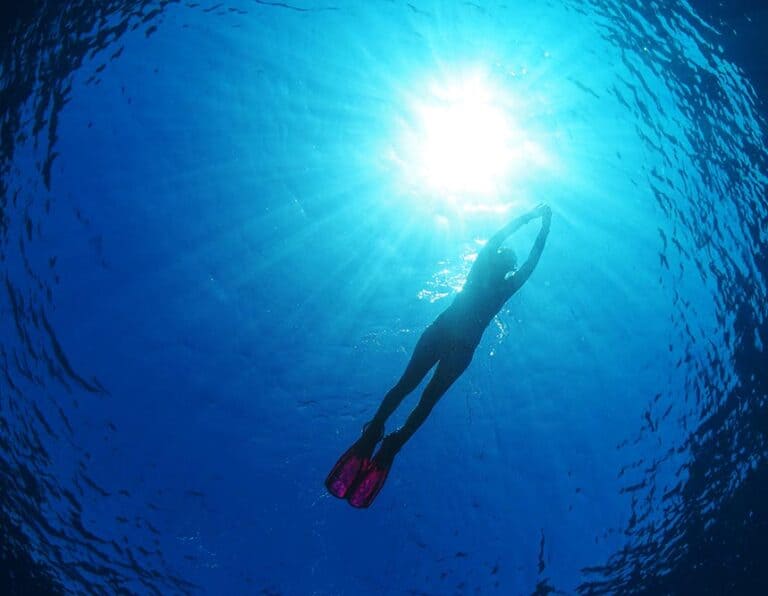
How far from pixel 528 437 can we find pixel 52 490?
44.0ft

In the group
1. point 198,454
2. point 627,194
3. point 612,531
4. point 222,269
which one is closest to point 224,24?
point 222,269

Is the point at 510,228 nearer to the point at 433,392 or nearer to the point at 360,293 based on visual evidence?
the point at 433,392

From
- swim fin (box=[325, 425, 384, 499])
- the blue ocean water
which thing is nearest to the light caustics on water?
the blue ocean water

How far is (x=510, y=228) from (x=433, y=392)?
201 centimetres

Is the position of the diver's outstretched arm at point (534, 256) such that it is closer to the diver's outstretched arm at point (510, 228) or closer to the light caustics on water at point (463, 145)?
the diver's outstretched arm at point (510, 228)

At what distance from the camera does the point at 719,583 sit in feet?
51.2

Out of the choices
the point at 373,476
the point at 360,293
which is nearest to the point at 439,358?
the point at 373,476

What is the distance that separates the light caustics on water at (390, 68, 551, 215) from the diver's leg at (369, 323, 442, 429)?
6237 millimetres

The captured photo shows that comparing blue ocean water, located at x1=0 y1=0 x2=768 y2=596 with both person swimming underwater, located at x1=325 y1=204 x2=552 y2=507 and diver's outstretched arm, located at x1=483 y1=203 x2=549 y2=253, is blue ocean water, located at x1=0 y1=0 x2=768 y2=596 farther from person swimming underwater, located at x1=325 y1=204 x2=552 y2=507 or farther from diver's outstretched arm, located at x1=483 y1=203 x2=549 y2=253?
person swimming underwater, located at x1=325 y1=204 x2=552 y2=507

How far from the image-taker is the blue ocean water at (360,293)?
30.4 ft

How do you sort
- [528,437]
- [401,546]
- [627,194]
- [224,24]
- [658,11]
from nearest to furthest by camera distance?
[658,11] → [224,24] → [627,194] → [528,437] → [401,546]

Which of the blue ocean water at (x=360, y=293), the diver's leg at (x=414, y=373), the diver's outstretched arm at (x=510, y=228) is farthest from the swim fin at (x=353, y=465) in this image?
the blue ocean water at (x=360, y=293)

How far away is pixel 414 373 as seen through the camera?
200 inches

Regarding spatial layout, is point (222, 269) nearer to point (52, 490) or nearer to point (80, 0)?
point (80, 0)
